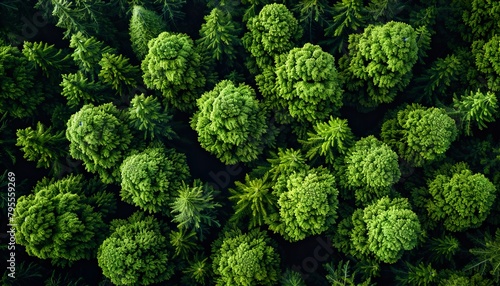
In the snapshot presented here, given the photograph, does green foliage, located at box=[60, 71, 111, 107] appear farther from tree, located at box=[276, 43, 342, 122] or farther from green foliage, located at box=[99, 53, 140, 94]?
tree, located at box=[276, 43, 342, 122]

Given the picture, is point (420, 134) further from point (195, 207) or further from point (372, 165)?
point (195, 207)

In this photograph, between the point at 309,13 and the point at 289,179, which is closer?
the point at 289,179

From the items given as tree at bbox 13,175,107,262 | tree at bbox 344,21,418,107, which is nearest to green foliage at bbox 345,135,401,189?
tree at bbox 344,21,418,107

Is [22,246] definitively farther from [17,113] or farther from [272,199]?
[272,199]

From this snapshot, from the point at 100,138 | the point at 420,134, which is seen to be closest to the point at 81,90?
the point at 100,138

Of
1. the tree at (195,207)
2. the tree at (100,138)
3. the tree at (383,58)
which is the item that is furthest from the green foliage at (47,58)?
the tree at (383,58)

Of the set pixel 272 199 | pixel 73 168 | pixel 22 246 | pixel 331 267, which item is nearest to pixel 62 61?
pixel 73 168

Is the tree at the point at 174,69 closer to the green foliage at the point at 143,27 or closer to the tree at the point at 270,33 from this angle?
the green foliage at the point at 143,27

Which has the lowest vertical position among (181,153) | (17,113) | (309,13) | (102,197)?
(102,197)
